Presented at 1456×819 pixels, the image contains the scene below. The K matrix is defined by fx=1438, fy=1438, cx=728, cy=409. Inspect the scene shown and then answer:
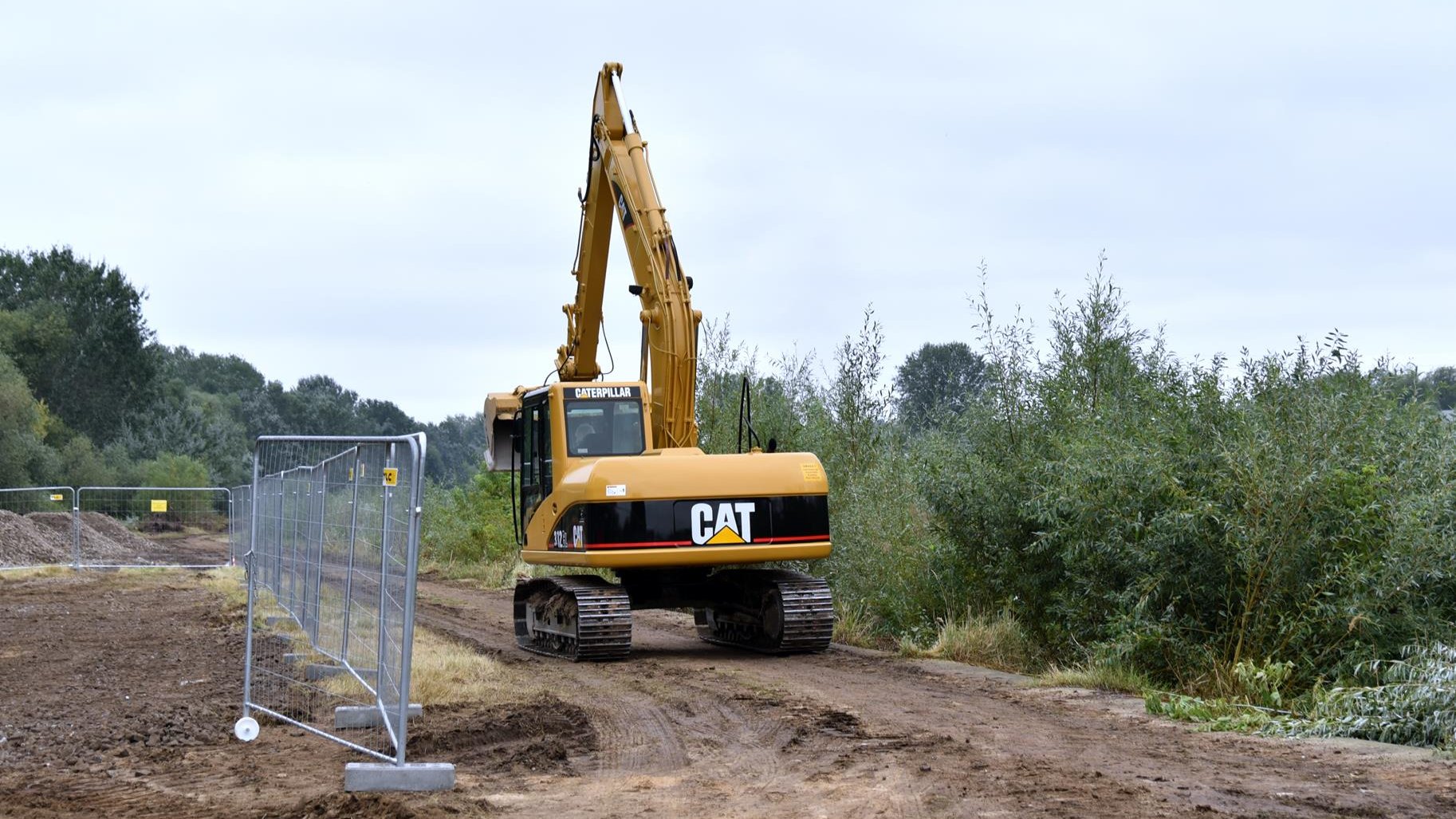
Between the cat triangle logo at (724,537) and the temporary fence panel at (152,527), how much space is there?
2061cm

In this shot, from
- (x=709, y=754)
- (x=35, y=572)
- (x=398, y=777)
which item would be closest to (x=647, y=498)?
(x=709, y=754)

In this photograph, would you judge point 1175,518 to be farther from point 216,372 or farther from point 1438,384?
point 216,372

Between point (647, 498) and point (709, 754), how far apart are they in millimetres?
5273

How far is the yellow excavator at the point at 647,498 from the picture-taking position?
45.4 feet

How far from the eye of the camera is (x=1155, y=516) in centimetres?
1124

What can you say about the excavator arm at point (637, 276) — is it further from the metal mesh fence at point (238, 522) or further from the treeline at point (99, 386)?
the treeline at point (99, 386)

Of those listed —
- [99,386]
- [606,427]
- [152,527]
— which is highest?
[99,386]

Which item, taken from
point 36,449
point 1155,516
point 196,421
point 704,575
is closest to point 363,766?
point 1155,516

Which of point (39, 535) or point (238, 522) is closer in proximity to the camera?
point (238, 522)

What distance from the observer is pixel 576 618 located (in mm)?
13961

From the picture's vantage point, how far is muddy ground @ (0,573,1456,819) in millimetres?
7000

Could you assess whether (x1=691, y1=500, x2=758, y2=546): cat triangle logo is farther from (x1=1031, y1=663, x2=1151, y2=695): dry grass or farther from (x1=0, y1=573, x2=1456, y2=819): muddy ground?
(x1=1031, y1=663, x2=1151, y2=695): dry grass

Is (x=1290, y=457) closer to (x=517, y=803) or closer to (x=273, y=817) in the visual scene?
(x=517, y=803)

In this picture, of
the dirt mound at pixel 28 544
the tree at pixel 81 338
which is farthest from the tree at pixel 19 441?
the dirt mound at pixel 28 544
